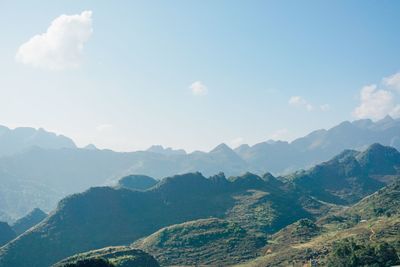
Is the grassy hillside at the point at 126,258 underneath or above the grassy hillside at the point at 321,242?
above

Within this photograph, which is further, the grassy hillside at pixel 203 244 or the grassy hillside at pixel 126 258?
the grassy hillside at pixel 203 244

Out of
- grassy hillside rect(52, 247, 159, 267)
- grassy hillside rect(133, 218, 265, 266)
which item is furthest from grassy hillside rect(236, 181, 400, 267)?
grassy hillside rect(52, 247, 159, 267)

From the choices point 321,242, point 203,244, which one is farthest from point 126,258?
point 321,242

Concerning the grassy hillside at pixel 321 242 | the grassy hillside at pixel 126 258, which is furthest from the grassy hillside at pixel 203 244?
the grassy hillside at pixel 126 258

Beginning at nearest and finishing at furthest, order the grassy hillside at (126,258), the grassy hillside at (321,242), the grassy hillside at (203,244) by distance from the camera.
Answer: the grassy hillside at (321,242) → the grassy hillside at (126,258) → the grassy hillside at (203,244)

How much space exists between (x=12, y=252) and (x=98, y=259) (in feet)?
393

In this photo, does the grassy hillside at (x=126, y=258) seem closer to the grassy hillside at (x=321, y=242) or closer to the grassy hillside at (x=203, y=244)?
the grassy hillside at (x=203, y=244)

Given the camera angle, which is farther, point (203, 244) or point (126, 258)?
point (203, 244)

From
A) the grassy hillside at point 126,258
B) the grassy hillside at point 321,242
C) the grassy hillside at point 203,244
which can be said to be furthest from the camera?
the grassy hillside at point 203,244

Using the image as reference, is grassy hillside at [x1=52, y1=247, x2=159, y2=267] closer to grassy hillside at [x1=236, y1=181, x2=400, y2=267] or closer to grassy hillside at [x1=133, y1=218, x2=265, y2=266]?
grassy hillside at [x1=133, y1=218, x2=265, y2=266]

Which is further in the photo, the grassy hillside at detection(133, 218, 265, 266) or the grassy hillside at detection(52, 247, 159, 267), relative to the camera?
the grassy hillside at detection(133, 218, 265, 266)

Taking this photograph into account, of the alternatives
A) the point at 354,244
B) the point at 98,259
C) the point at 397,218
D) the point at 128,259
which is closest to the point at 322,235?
the point at 397,218

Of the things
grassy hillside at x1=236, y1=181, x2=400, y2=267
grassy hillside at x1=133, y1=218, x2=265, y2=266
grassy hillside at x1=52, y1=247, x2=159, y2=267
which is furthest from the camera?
grassy hillside at x1=133, y1=218, x2=265, y2=266

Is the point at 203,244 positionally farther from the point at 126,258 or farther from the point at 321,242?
the point at 321,242
